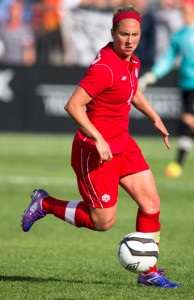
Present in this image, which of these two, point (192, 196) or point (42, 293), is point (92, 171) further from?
point (192, 196)

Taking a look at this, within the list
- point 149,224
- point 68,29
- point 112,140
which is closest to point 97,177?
point 112,140

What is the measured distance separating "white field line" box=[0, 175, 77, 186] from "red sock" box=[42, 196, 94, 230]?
6102mm

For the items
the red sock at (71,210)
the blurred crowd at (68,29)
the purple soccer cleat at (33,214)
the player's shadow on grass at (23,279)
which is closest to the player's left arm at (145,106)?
the red sock at (71,210)

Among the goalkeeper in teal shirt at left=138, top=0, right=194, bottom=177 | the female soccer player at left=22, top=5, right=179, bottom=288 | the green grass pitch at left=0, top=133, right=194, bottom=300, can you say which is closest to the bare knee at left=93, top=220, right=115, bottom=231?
the female soccer player at left=22, top=5, right=179, bottom=288

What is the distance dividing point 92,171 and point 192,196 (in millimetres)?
5986

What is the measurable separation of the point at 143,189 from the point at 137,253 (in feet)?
1.98

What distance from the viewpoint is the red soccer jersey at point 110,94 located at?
18.0 feet

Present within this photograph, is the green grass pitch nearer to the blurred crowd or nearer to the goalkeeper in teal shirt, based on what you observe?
the goalkeeper in teal shirt

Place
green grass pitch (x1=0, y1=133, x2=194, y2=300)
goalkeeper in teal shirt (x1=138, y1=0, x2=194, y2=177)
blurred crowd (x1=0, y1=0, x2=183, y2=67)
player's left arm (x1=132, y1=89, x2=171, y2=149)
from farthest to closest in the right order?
1. blurred crowd (x1=0, y1=0, x2=183, y2=67)
2. goalkeeper in teal shirt (x1=138, y1=0, x2=194, y2=177)
3. player's left arm (x1=132, y1=89, x2=171, y2=149)
4. green grass pitch (x1=0, y1=133, x2=194, y2=300)

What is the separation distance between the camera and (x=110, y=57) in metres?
5.60

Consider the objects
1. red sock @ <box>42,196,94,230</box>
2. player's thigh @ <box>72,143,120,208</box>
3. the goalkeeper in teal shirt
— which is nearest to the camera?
player's thigh @ <box>72,143,120,208</box>

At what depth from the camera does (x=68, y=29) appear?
2130cm

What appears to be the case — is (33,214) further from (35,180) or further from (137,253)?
(35,180)

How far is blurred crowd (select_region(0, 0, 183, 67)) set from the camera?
67.8 feet
